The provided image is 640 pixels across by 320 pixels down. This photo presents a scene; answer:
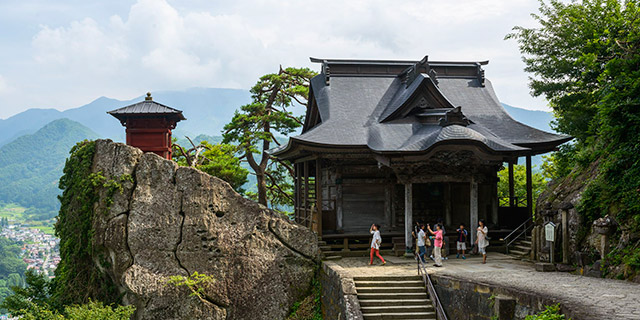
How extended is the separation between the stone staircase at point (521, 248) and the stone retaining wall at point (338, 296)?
23.3ft

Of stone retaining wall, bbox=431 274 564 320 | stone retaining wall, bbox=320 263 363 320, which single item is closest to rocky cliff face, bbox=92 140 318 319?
stone retaining wall, bbox=320 263 363 320

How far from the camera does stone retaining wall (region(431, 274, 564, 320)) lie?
10884 millimetres

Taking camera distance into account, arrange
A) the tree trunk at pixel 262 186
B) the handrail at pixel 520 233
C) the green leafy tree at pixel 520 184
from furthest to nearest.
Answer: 1. the green leafy tree at pixel 520 184
2. the tree trunk at pixel 262 186
3. the handrail at pixel 520 233

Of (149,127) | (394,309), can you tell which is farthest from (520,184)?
(149,127)

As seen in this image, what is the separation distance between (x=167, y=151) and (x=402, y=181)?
1053 centimetres

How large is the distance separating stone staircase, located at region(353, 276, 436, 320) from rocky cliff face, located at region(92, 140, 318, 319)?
130 inches

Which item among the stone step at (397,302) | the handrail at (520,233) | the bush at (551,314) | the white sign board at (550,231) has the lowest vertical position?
the stone step at (397,302)

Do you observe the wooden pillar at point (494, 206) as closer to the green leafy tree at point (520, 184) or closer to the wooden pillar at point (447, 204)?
the wooden pillar at point (447, 204)

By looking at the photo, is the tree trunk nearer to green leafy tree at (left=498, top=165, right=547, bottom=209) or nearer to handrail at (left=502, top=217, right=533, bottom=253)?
handrail at (left=502, top=217, right=533, bottom=253)

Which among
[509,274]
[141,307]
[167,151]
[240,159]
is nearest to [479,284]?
[509,274]

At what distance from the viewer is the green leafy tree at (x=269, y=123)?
29.9 metres

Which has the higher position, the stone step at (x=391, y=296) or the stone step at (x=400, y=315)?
the stone step at (x=391, y=296)

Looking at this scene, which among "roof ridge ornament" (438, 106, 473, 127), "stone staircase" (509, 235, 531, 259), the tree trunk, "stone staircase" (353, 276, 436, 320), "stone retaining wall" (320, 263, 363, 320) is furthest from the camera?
the tree trunk

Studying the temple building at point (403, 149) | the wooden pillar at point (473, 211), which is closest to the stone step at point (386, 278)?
the temple building at point (403, 149)
